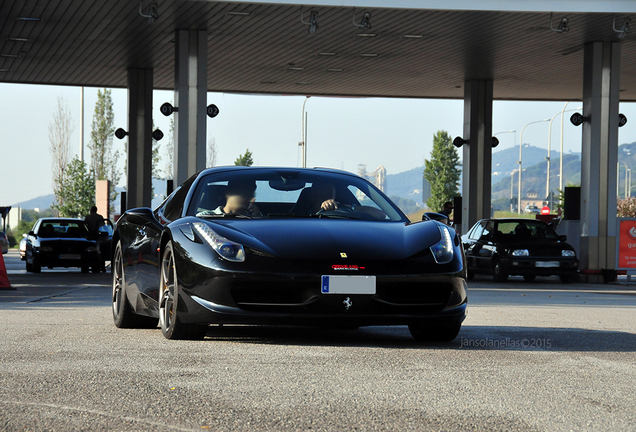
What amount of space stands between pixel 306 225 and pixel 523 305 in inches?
243

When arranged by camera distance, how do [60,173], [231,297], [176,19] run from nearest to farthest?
1. [231,297]
2. [176,19]
3. [60,173]

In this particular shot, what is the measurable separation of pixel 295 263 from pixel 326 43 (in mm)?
18211

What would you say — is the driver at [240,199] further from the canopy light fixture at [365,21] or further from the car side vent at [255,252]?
the canopy light fixture at [365,21]

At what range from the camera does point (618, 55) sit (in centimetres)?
2259

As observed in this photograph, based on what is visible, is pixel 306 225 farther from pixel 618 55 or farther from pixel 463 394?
pixel 618 55

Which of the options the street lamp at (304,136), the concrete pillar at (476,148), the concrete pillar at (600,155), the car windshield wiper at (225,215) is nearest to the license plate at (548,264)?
the concrete pillar at (600,155)

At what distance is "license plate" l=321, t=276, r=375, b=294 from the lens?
20.1ft

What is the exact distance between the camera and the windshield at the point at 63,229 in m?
23.8

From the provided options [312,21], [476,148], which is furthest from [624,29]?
[476,148]

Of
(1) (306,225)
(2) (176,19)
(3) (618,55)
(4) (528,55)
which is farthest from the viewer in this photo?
(4) (528,55)

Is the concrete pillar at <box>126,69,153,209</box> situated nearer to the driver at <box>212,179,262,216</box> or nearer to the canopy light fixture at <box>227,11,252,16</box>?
the canopy light fixture at <box>227,11,252,16</box>

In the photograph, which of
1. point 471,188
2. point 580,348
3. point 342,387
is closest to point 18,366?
point 342,387

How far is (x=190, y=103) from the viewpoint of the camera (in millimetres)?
21781

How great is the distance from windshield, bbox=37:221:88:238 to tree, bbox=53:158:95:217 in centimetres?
3218
